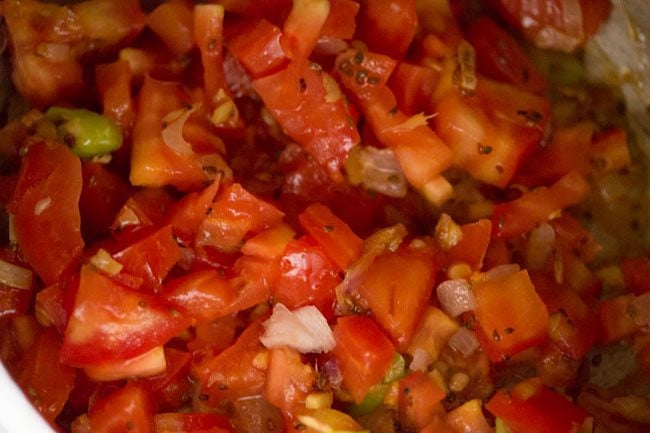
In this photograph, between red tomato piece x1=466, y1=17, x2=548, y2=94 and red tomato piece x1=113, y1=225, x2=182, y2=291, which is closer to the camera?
red tomato piece x1=113, y1=225, x2=182, y2=291

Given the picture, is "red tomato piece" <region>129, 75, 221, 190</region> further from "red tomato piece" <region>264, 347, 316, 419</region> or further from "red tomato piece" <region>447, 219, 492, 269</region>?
"red tomato piece" <region>447, 219, 492, 269</region>

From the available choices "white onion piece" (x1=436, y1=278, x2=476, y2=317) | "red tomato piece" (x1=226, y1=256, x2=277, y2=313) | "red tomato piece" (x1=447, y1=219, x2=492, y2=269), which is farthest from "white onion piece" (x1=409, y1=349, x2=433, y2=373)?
"red tomato piece" (x1=226, y1=256, x2=277, y2=313)

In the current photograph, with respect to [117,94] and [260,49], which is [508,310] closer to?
[260,49]

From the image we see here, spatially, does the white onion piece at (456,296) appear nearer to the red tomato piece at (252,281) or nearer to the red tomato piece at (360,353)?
the red tomato piece at (360,353)

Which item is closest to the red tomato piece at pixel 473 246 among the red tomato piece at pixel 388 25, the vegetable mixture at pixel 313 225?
the vegetable mixture at pixel 313 225

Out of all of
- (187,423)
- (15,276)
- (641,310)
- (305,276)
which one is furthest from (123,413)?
(641,310)

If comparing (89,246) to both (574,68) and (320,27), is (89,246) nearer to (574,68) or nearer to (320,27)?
(320,27)

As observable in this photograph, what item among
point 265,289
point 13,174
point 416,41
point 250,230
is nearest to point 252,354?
point 265,289
